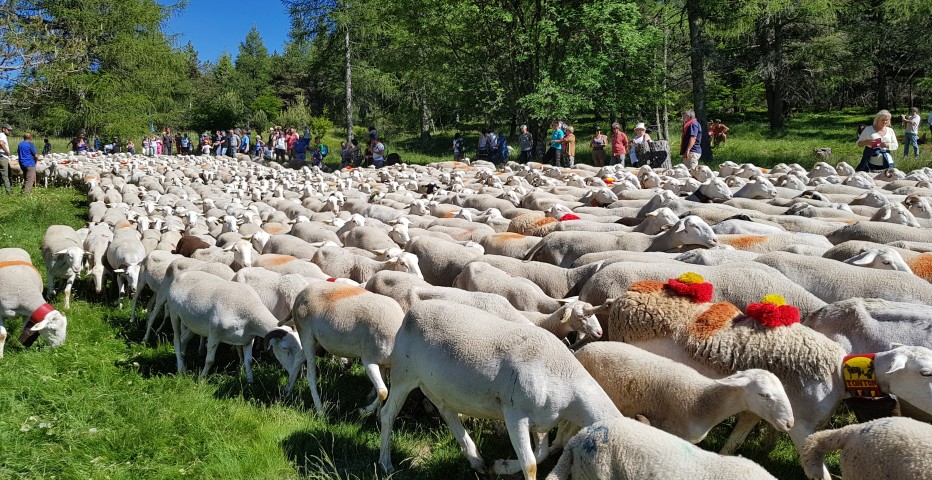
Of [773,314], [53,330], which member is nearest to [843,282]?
[773,314]

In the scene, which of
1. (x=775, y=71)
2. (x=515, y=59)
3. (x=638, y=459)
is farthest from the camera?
(x=775, y=71)

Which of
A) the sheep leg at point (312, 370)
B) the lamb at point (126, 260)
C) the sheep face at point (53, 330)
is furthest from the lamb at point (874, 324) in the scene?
the lamb at point (126, 260)

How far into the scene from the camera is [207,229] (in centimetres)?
1316

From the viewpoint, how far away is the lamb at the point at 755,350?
4078 mm

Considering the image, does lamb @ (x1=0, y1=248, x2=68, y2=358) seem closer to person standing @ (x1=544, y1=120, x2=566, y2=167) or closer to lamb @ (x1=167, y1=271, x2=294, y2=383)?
lamb @ (x1=167, y1=271, x2=294, y2=383)

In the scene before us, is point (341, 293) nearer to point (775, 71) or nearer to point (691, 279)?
point (691, 279)

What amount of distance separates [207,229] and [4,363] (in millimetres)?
6219

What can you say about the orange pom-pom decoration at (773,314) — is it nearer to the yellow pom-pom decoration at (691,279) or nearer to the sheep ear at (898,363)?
the yellow pom-pom decoration at (691,279)

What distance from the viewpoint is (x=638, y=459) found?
10.9 ft

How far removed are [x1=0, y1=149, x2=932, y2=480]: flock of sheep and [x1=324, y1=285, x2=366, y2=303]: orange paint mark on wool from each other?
23mm

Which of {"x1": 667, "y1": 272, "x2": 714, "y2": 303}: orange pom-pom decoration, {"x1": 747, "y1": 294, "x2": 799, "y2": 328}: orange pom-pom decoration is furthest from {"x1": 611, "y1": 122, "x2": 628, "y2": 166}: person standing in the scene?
{"x1": 747, "y1": 294, "x2": 799, "y2": 328}: orange pom-pom decoration

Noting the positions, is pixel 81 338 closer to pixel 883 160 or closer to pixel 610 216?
pixel 610 216

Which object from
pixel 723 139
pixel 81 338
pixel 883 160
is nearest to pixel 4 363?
pixel 81 338

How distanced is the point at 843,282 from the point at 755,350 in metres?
1.98
